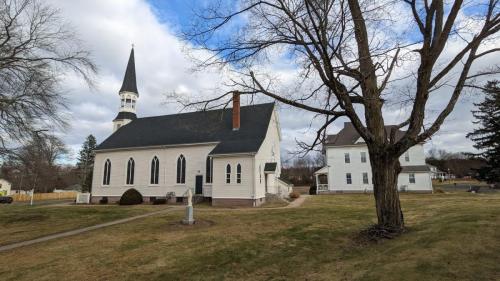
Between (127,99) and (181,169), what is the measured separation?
1549 centimetres

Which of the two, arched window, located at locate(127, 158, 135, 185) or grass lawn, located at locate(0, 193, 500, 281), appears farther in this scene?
arched window, located at locate(127, 158, 135, 185)

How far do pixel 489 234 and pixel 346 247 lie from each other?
11.9 feet

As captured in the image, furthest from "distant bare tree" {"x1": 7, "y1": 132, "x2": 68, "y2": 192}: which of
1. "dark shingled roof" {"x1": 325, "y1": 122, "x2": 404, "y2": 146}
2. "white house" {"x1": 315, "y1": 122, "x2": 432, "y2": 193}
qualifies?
"dark shingled roof" {"x1": 325, "y1": 122, "x2": 404, "y2": 146}

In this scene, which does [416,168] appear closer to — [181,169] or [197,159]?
[197,159]

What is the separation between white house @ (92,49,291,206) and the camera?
25516 mm

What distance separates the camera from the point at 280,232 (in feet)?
40.0

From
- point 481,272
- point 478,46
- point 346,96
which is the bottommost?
point 481,272

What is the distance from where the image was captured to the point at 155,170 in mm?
30500

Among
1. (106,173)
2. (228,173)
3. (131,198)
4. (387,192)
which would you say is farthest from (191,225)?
(106,173)

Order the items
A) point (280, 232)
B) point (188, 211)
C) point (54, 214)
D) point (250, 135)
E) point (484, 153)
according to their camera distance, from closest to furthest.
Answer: point (280, 232)
point (188, 211)
point (54, 214)
point (250, 135)
point (484, 153)

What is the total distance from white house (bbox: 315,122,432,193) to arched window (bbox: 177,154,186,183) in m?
19.2

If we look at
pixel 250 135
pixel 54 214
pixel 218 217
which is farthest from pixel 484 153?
pixel 54 214

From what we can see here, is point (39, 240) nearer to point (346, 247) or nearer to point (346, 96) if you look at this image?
point (346, 247)

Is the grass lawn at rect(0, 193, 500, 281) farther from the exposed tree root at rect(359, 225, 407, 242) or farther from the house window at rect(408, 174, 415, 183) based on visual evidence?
the house window at rect(408, 174, 415, 183)
